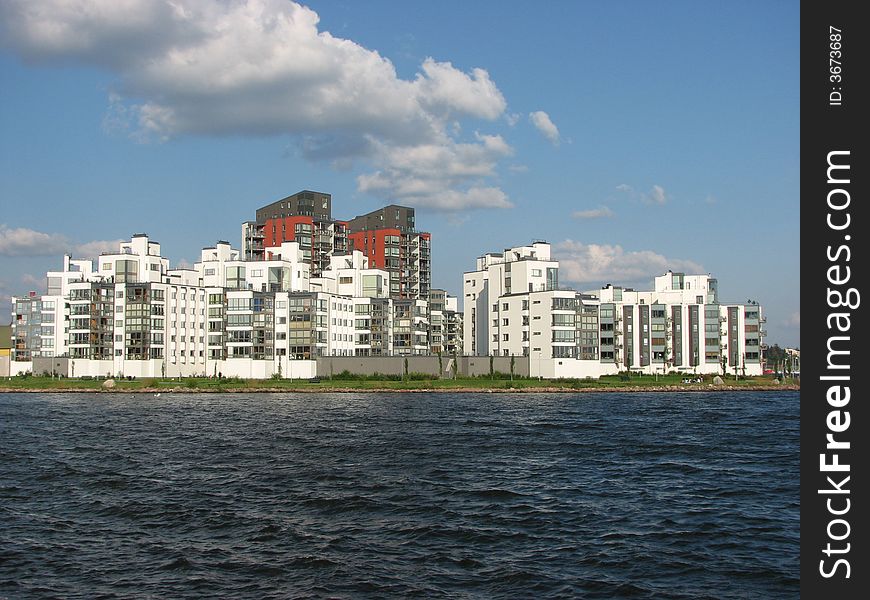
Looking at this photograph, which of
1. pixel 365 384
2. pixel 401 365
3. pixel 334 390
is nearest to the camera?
pixel 334 390

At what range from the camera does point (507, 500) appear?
46.0 meters

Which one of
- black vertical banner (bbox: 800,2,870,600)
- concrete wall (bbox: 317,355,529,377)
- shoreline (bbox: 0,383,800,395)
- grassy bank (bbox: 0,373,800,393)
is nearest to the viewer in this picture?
black vertical banner (bbox: 800,2,870,600)

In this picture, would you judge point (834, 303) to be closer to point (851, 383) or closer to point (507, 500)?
point (851, 383)

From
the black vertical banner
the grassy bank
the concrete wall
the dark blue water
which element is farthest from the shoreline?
the black vertical banner

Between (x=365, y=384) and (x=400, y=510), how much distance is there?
379 feet

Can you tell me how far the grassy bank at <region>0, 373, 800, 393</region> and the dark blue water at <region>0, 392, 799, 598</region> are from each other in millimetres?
63583

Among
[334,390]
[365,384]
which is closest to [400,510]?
[334,390]

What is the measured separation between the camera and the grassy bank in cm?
15250

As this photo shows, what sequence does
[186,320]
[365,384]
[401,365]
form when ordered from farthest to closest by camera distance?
[186,320] → [401,365] → [365,384]

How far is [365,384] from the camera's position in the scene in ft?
518

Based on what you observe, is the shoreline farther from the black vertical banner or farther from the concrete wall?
the black vertical banner

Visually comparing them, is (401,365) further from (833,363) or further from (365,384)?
(833,363)

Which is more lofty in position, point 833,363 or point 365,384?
point 833,363

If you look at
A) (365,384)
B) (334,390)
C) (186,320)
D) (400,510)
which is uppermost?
(186,320)
